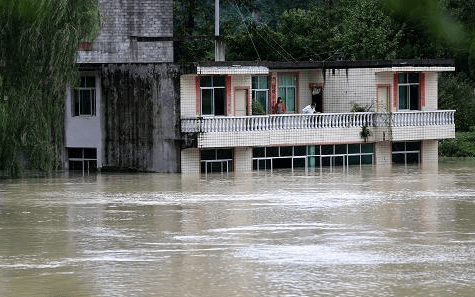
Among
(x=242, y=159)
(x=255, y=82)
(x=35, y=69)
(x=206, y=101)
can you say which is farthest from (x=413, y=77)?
(x=35, y=69)

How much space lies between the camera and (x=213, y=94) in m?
44.3

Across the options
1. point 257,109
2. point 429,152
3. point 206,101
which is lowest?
point 429,152

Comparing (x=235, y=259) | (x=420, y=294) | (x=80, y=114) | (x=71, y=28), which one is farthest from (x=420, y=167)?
(x=420, y=294)

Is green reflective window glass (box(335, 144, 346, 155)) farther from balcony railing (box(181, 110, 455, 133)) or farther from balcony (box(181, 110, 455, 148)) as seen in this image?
balcony railing (box(181, 110, 455, 133))

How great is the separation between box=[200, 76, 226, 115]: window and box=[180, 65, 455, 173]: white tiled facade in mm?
261

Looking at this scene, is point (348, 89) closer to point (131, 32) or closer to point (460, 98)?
point (131, 32)

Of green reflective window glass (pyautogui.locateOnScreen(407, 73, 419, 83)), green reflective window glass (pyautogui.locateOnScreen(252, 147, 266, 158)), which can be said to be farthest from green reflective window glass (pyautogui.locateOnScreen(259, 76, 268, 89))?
green reflective window glass (pyautogui.locateOnScreen(407, 73, 419, 83))

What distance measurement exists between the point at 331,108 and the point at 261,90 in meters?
3.41

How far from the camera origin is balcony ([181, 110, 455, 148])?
141ft

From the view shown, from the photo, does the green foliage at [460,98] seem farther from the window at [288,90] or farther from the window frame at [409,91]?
the window at [288,90]

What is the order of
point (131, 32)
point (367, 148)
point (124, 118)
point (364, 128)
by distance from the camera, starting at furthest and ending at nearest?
point (131, 32) < point (367, 148) < point (364, 128) < point (124, 118)

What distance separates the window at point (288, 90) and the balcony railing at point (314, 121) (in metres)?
3.08

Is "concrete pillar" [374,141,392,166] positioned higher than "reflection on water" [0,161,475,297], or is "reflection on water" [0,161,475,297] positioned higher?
"concrete pillar" [374,141,392,166]

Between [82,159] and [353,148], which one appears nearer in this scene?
[82,159]
